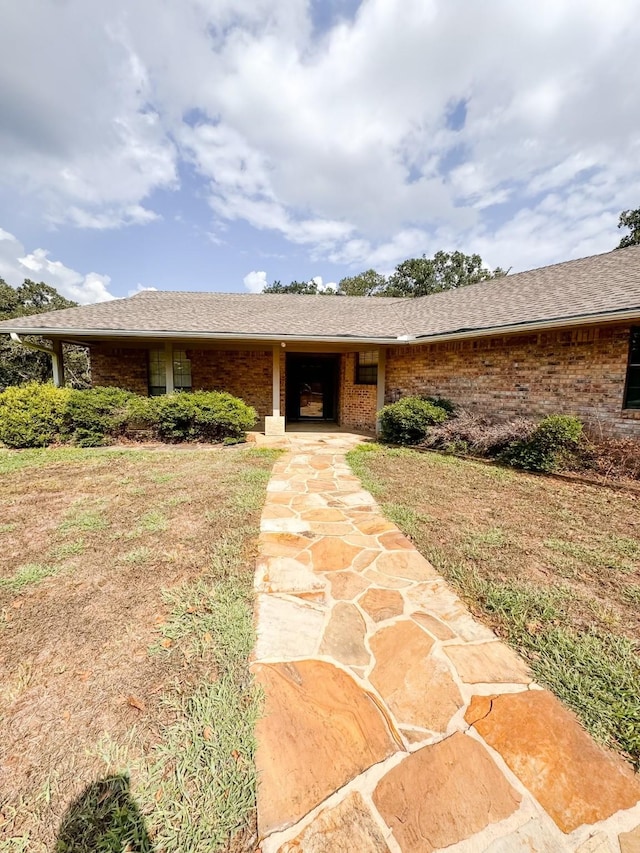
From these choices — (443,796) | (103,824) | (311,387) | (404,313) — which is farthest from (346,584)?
(404,313)

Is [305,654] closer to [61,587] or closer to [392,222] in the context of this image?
[61,587]

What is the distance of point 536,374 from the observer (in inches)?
284

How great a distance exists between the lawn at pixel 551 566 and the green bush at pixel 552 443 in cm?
36

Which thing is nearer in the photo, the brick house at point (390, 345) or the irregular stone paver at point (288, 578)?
the irregular stone paver at point (288, 578)

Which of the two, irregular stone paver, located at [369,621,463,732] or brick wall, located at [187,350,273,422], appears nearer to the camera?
irregular stone paver, located at [369,621,463,732]

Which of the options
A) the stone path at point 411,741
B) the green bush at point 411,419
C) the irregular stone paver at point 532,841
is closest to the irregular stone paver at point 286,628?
the stone path at point 411,741

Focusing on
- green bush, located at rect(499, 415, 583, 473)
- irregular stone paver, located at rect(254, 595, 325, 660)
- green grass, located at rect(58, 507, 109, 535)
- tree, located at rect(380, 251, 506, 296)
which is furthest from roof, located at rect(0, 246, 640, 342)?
tree, located at rect(380, 251, 506, 296)

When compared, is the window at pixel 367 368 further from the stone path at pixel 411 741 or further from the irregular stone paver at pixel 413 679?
the irregular stone paver at pixel 413 679

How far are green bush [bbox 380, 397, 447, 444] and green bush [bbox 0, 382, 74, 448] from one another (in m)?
7.88

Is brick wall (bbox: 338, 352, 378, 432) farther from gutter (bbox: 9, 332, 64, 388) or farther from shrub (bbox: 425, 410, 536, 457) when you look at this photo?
gutter (bbox: 9, 332, 64, 388)

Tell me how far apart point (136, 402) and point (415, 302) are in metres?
10.4

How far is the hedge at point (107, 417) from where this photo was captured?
784 centimetres

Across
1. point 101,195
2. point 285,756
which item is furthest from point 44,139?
point 285,756

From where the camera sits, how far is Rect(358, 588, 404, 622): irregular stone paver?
2430 mm
